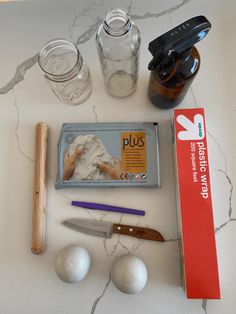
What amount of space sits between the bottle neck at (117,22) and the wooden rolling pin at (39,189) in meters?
0.24

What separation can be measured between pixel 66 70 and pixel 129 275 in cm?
44

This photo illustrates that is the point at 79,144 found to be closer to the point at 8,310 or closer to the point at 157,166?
the point at 157,166

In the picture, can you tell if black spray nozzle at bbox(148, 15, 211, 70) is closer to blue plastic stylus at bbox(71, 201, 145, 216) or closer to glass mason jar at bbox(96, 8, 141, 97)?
glass mason jar at bbox(96, 8, 141, 97)

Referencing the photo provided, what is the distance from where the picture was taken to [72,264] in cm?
54

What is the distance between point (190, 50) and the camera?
0.48m

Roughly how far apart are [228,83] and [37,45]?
0.45 meters

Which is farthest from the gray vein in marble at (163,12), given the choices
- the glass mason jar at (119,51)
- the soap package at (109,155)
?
the soap package at (109,155)

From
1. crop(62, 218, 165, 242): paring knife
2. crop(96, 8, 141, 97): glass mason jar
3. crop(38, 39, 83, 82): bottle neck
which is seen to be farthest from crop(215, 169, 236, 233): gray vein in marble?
crop(38, 39, 83, 82): bottle neck

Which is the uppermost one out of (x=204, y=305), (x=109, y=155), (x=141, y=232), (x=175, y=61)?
(x=175, y=61)

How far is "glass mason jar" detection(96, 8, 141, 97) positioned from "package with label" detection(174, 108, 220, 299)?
0.16 metres

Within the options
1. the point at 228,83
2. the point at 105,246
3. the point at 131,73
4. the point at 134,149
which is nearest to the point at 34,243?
the point at 105,246

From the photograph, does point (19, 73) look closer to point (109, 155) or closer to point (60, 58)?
point (60, 58)

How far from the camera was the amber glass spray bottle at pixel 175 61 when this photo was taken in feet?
1.48

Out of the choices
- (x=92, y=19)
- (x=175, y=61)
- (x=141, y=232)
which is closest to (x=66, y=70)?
(x=92, y=19)
